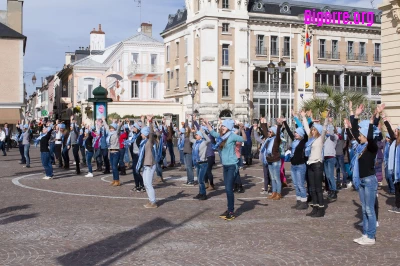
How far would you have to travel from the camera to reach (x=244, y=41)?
168 feet

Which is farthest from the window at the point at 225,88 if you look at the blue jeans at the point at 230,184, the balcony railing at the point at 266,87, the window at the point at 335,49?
the blue jeans at the point at 230,184

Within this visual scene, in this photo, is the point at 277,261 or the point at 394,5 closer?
the point at 277,261

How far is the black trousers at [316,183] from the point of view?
11148 millimetres

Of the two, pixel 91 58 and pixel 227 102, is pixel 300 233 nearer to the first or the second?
pixel 227 102

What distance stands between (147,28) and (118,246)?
198ft

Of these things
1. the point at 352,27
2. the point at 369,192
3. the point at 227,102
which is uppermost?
the point at 352,27

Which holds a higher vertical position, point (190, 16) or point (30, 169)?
point (190, 16)

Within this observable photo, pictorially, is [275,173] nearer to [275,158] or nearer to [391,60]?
[275,158]

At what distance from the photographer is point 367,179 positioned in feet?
28.6

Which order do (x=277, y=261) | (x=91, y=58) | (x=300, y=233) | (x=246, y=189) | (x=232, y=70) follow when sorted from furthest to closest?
(x=91, y=58) → (x=232, y=70) → (x=246, y=189) → (x=300, y=233) → (x=277, y=261)

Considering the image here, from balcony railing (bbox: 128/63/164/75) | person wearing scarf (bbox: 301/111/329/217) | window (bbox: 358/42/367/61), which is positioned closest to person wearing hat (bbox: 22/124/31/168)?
person wearing scarf (bbox: 301/111/329/217)

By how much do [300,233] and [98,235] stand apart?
339 centimetres

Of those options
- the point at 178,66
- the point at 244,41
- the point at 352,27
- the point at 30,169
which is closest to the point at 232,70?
the point at 244,41

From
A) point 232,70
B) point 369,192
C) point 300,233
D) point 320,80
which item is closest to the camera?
point 369,192
